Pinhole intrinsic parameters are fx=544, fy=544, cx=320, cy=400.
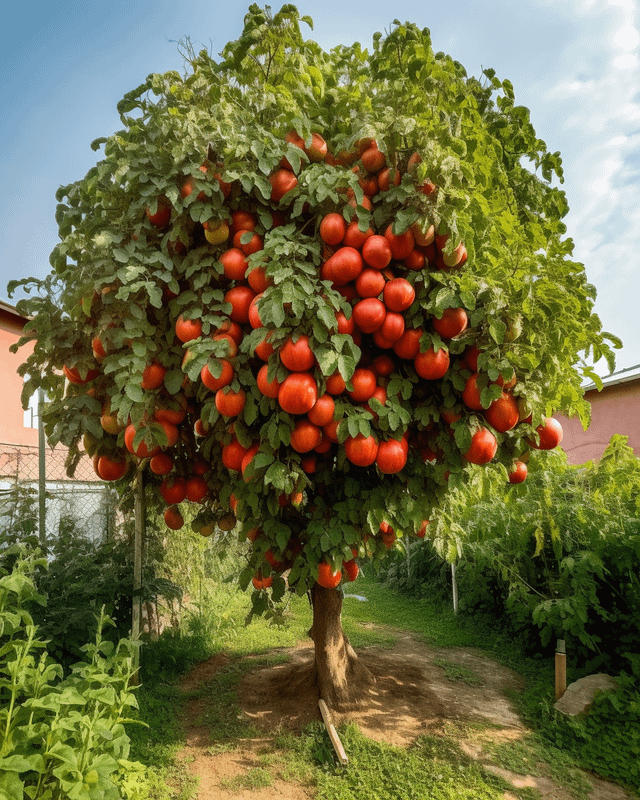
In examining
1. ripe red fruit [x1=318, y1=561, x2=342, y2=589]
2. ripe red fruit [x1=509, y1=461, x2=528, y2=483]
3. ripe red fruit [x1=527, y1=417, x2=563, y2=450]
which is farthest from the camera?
ripe red fruit [x1=509, y1=461, x2=528, y2=483]

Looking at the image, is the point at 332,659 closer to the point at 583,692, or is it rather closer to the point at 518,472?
the point at 583,692

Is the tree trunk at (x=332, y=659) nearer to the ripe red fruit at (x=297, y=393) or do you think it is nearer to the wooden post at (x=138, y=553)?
the wooden post at (x=138, y=553)

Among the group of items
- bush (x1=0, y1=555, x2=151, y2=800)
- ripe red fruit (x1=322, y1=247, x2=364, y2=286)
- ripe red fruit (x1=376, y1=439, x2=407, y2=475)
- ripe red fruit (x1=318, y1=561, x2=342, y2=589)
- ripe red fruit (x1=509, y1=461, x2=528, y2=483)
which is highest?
ripe red fruit (x1=322, y1=247, x2=364, y2=286)

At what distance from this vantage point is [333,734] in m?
3.28

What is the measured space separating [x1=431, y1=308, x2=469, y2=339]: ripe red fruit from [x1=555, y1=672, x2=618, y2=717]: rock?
3.07 meters

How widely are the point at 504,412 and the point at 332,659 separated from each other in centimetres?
247

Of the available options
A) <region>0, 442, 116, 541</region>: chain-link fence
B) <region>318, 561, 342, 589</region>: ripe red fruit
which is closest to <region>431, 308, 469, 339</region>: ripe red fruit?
<region>318, 561, 342, 589</region>: ripe red fruit

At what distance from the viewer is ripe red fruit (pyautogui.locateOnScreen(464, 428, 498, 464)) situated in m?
2.37

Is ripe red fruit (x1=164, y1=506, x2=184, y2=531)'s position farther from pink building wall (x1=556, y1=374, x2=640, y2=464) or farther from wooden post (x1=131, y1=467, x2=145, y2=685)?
pink building wall (x1=556, y1=374, x2=640, y2=464)

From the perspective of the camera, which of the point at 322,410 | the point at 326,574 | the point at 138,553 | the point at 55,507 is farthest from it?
the point at 55,507

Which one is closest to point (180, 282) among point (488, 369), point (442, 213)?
point (442, 213)

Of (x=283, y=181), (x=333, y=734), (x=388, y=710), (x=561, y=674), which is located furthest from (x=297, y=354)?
(x=561, y=674)

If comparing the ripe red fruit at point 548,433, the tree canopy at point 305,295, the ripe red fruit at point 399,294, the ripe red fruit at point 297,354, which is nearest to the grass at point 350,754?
the tree canopy at point 305,295

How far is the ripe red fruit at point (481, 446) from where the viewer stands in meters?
2.37
